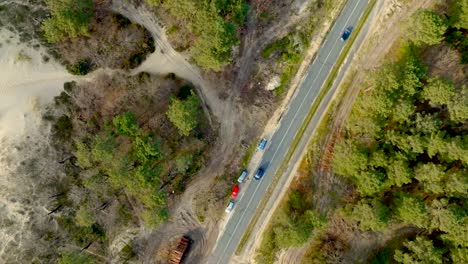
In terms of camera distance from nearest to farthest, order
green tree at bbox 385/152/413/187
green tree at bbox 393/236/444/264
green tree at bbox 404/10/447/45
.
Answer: green tree at bbox 404/10/447/45, green tree at bbox 385/152/413/187, green tree at bbox 393/236/444/264

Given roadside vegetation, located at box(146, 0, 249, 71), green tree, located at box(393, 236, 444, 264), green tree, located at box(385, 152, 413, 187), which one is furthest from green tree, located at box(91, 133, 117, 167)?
green tree, located at box(393, 236, 444, 264)

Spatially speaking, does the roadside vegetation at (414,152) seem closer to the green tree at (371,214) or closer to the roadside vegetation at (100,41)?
the green tree at (371,214)

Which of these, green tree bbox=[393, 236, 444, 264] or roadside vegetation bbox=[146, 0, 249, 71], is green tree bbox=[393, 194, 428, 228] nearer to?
green tree bbox=[393, 236, 444, 264]

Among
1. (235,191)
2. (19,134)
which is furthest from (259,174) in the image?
(19,134)

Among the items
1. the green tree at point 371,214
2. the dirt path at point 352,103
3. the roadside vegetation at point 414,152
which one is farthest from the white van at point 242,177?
the green tree at point 371,214

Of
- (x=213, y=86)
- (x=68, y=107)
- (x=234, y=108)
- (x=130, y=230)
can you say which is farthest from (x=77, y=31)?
(x=130, y=230)

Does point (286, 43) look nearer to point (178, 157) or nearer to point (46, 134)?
point (178, 157)
